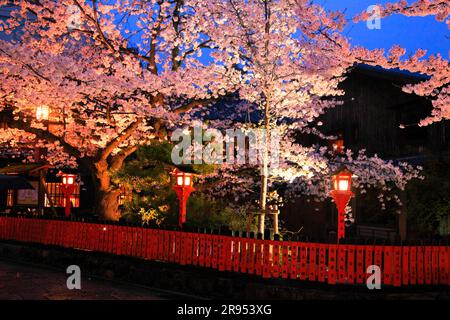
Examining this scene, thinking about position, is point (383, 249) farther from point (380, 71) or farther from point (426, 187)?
point (380, 71)

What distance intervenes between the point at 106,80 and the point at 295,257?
974 cm

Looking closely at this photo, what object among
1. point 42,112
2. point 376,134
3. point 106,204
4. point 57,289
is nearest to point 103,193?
point 106,204

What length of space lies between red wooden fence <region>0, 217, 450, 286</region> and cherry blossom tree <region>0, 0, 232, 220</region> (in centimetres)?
539

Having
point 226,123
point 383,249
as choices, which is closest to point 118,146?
point 226,123

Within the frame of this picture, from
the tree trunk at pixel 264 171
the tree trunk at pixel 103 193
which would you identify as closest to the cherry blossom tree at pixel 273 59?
the tree trunk at pixel 264 171

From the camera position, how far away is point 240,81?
16.4 metres

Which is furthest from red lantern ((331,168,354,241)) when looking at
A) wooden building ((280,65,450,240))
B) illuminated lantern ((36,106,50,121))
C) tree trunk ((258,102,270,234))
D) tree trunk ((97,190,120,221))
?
illuminated lantern ((36,106,50,121))

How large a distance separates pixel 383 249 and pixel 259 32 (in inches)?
311

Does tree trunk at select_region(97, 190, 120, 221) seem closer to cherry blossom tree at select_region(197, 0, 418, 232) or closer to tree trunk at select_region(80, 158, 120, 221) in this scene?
tree trunk at select_region(80, 158, 120, 221)

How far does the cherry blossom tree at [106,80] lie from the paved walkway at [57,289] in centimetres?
518

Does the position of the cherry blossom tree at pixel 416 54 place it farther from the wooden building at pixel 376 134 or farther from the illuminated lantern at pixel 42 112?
the illuminated lantern at pixel 42 112

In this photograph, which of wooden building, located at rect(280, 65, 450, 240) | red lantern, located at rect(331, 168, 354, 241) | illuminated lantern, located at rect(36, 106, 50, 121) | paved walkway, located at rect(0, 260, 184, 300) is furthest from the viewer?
wooden building, located at rect(280, 65, 450, 240)

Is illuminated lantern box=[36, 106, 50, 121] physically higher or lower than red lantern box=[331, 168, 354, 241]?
higher

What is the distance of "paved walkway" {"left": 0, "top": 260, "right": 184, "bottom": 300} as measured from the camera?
1147 centimetres
